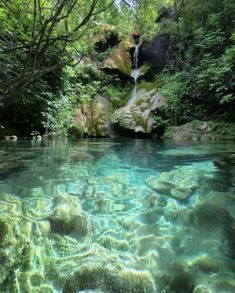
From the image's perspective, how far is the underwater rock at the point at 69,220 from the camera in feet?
7.80

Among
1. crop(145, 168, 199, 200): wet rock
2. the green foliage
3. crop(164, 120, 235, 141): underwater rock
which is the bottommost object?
crop(145, 168, 199, 200): wet rock

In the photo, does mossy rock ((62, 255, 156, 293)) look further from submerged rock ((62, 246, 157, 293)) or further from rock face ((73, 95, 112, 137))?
rock face ((73, 95, 112, 137))

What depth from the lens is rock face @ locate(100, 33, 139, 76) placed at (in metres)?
18.4

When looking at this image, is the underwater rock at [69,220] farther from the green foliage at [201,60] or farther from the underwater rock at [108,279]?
the green foliage at [201,60]

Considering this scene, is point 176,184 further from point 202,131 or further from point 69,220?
point 202,131

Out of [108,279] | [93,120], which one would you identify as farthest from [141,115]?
[108,279]

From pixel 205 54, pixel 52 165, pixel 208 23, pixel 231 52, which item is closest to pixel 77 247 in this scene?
pixel 52 165

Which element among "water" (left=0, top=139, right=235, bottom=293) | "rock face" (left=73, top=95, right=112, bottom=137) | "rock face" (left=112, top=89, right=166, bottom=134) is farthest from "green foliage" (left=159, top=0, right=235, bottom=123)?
"water" (left=0, top=139, right=235, bottom=293)

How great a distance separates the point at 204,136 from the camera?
12008mm

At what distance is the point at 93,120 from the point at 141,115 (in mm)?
2957

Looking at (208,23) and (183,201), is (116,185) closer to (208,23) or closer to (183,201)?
(183,201)

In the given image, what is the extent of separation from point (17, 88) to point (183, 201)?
2.45m

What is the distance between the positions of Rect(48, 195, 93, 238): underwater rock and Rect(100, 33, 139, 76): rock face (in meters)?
16.6

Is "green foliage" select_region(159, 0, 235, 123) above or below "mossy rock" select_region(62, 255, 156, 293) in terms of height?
above
